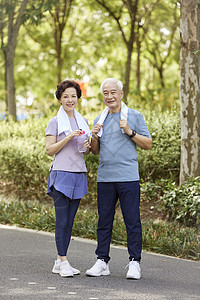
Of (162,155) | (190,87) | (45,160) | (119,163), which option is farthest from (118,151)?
(45,160)

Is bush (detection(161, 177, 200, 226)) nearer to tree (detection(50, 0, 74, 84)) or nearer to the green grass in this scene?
the green grass

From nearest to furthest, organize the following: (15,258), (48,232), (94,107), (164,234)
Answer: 1. (15,258)
2. (164,234)
3. (48,232)
4. (94,107)

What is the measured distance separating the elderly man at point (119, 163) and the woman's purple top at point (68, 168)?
0.20 m

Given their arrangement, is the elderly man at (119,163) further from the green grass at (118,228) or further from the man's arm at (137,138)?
the green grass at (118,228)

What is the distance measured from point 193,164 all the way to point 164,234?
1.79 m

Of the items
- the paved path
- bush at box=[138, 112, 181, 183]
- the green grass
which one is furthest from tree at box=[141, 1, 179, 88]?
the paved path

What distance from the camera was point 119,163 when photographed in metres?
5.13

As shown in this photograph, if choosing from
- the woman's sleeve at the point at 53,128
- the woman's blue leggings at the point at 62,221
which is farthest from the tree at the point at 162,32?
the woman's blue leggings at the point at 62,221

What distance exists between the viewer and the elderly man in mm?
5129

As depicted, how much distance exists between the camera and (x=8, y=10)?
12.0 m

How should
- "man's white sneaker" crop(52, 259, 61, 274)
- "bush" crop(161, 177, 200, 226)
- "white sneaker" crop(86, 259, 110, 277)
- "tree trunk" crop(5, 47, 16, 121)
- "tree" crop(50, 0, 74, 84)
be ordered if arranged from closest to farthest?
1. "white sneaker" crop(86, 259, 110, 277)
2. "man's white sneaker" crop(52, 259, 61, 274)
3. "bush" crop(161, 177, 200, 226)
4. "tree trunk" crop(5, 47, 16, 121)
5. "tree" crop(50, 0, 74, 84)

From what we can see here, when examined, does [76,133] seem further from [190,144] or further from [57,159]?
[190,144]

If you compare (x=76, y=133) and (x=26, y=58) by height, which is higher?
(x=26, y=58)

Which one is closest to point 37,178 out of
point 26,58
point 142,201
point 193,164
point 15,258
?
point 142,201
